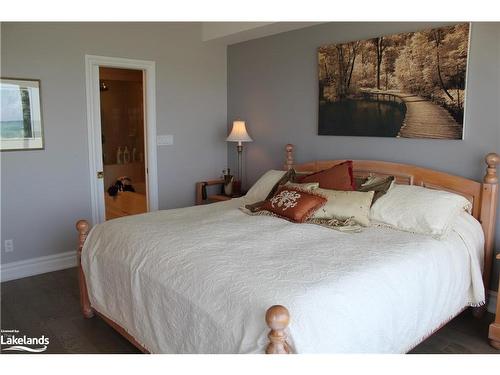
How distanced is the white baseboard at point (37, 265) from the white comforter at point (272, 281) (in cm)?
129

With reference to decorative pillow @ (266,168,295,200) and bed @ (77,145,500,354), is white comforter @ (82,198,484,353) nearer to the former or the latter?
bed @ (77,145,500,354)

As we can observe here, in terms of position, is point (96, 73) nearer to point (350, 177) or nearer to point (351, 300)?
point (350, 177)

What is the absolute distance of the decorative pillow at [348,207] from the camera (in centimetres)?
285

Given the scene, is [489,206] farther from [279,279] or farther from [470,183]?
[279,279]

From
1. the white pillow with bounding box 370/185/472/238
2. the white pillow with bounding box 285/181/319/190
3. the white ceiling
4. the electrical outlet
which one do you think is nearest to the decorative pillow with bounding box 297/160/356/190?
the white pillow with bounding box 285/181/319/190

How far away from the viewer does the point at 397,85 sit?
11.0ft

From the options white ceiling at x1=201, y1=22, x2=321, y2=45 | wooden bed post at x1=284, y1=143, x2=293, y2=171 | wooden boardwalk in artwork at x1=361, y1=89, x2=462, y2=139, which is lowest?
wooden bed post at x1=284, y1=143, x2=293, y2=171

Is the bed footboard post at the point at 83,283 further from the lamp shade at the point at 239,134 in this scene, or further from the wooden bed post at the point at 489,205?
the wooden bed post at the point at 489,205

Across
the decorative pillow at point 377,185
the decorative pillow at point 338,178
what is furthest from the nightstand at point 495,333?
the decorative pillow at point 338,178

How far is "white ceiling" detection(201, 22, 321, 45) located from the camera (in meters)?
3.88

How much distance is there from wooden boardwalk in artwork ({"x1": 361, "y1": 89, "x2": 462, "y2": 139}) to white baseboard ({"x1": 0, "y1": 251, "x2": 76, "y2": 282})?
3.18m

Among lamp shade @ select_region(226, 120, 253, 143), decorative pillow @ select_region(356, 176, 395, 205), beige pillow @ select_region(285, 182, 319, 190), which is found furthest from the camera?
lamp shade @ select_region(226, 120, 253, 143)
